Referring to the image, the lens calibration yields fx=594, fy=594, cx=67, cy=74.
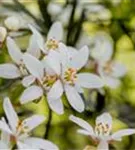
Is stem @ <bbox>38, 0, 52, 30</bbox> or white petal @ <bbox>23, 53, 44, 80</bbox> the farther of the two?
stem @ <bbox>38, 0, 52, 30</bbox>

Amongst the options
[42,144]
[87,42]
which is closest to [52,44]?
[42,144]

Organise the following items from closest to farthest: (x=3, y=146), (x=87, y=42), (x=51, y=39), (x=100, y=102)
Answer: (x=3, y=146), (x=51, y=39), (x=100, y=102), (x=87, y=42)

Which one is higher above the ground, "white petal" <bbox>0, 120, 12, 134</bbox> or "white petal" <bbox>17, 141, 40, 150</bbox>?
"white petal" <bbox>0, 120, 12, 134</bbox>

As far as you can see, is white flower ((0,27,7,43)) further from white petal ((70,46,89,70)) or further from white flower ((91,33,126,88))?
white flower ((91,33,126,88))

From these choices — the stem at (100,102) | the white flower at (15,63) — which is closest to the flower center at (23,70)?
the white flower at (15,63)

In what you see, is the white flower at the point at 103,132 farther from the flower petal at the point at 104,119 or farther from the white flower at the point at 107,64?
the white flower at the point at 107,64

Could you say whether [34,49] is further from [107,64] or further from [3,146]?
[107,64]

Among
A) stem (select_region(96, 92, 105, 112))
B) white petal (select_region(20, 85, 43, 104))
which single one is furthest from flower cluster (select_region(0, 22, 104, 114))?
stem (select_region(96, 92, 105, 112))
